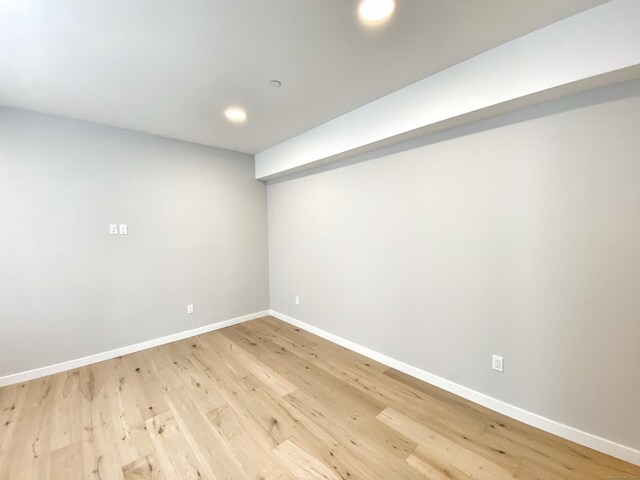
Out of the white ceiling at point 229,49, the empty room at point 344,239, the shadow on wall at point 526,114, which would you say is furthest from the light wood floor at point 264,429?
the white ceiling at point 229,49

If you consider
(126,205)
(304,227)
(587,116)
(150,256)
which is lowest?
(150,256)

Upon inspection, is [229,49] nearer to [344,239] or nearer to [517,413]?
[344,239]

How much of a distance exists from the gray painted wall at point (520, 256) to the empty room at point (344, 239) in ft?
0.05

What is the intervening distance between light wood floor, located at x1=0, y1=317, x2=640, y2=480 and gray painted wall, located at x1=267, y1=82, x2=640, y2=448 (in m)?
0.32

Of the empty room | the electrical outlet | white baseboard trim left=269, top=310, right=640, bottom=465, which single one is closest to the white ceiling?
the empty room

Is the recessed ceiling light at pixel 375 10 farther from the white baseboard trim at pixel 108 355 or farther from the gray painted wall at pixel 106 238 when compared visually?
the white baseboard trim at pixel 108 355

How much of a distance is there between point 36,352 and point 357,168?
3726 mm

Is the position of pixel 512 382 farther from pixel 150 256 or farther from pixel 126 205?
pixel 126 205

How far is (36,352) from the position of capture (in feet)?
8.20

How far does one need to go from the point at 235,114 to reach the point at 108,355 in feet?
9.72

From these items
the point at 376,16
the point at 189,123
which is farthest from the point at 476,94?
the point at 189,123

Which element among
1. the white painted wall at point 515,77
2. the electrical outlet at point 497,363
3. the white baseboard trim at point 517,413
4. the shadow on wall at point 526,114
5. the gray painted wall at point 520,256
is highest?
the white painted wall at point 515,77

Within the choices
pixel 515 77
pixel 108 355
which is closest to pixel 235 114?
pixel 515 77

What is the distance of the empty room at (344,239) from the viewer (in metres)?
1.47
